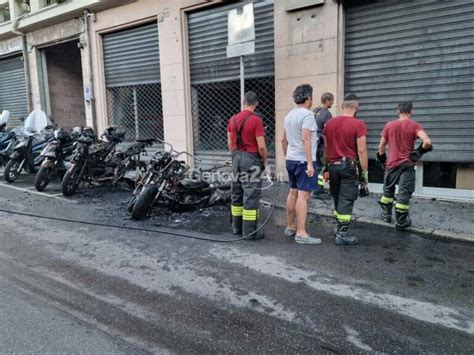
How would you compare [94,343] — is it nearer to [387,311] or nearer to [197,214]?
[387,311]

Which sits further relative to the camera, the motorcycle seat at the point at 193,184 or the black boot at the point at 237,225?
the motorcycle seat at the point at 193,184

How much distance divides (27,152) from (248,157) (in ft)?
21.7

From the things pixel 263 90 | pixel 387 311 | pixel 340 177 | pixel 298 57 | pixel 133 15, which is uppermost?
pixel 133 15

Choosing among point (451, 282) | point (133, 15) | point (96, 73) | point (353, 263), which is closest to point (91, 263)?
point (353, 263)

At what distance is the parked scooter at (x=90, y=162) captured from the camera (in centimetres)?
758

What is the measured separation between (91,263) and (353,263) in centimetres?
274

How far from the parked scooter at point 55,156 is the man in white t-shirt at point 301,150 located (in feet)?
16.9

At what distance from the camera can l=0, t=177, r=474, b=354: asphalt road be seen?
8.98ft

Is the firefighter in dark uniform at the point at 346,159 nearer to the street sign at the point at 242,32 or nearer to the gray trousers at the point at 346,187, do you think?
the gray trousers at the point at 346,187

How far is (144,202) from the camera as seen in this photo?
19.1 feet

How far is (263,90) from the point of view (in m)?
8.66

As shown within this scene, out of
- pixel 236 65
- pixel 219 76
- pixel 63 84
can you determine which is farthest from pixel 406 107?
pixel 63 84

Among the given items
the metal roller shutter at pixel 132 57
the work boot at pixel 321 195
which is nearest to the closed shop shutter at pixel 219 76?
the metal roller shutter at pixel 132 57

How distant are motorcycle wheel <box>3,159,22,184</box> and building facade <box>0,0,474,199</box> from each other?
3129 mm
